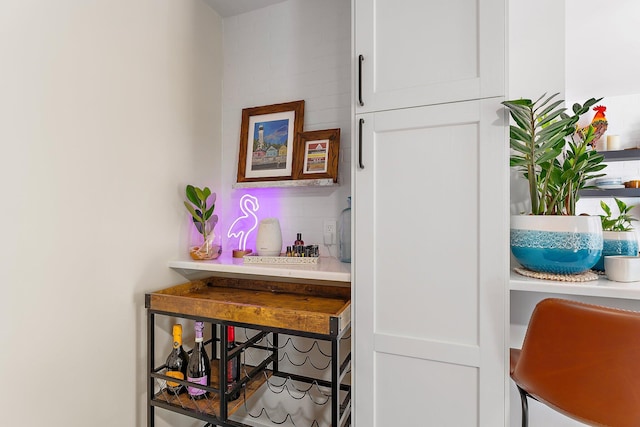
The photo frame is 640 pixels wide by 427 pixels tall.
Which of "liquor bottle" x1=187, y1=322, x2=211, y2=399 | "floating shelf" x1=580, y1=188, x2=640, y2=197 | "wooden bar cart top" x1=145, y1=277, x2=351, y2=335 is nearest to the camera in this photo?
"wooden bar cart top" x1=145, y1=277, x2=351, y2=335

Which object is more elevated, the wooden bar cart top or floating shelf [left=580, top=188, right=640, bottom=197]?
floating shelf [left=580, top=188, right=640, bottom=197]

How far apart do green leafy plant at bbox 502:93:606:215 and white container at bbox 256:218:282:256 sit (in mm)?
1091

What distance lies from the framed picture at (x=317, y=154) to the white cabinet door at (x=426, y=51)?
46 cm

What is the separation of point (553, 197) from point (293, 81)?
55.0 inches

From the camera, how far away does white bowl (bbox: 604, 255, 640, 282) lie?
3.18 ft

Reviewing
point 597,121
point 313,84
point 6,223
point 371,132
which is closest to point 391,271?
point 371,132

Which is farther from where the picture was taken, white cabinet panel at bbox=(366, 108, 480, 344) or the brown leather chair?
white cabinet panel at bbox=(366, 108, 480, 344)

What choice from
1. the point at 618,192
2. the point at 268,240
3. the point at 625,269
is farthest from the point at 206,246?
the point at 618,192

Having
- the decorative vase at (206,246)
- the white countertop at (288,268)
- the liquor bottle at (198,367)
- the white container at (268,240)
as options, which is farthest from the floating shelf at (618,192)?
the liquor bottle at (198,367)

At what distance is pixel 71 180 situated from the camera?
4.00ft

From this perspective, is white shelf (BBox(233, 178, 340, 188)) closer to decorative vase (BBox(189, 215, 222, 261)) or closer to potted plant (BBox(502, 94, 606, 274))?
decorative vase (BBox(189, 215, 222, 261))

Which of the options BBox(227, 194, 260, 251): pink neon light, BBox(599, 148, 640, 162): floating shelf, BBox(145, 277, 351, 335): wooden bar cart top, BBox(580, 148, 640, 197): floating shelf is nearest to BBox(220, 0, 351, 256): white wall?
BBox(227, 194, 260, 251): pink neon light

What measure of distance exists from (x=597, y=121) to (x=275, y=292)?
2726 millimetres

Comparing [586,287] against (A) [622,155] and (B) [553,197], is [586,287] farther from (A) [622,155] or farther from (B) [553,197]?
(A) [622,155]
